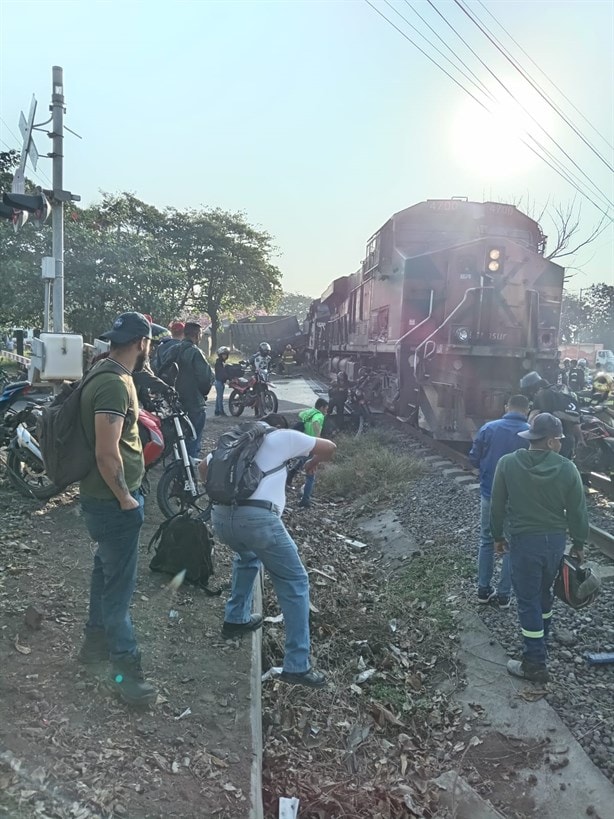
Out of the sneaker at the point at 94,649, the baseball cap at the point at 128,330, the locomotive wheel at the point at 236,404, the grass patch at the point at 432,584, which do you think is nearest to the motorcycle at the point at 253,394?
the locomotive wheel at the point at 236,404

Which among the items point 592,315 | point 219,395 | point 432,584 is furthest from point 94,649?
point 592,315

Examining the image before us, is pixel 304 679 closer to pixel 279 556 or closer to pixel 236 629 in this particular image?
pixel 236 629

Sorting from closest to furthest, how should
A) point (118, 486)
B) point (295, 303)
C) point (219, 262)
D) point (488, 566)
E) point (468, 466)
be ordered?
point (118, 486)
point (488, 566)
point (468, 466)
point (219, 262)
point (295, 303)

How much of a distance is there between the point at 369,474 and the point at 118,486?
652cm

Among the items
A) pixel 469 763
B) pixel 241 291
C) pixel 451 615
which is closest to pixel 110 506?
pixel 469 763

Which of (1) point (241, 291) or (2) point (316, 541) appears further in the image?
(1) point (241, 291)

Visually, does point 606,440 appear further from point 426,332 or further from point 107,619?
point 107,619

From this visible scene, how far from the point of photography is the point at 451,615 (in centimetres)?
503

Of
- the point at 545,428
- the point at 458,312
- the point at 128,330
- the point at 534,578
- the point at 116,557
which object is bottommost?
the point at 534,578

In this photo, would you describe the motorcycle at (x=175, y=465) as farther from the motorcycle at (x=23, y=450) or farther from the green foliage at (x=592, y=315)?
the green foliage at (x=592, y=315)

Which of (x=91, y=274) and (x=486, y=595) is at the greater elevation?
(x=91, y=274)

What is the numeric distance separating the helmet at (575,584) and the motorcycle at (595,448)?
472 centimetres

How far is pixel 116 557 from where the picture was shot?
10.4 feet

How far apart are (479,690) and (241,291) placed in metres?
33.6
